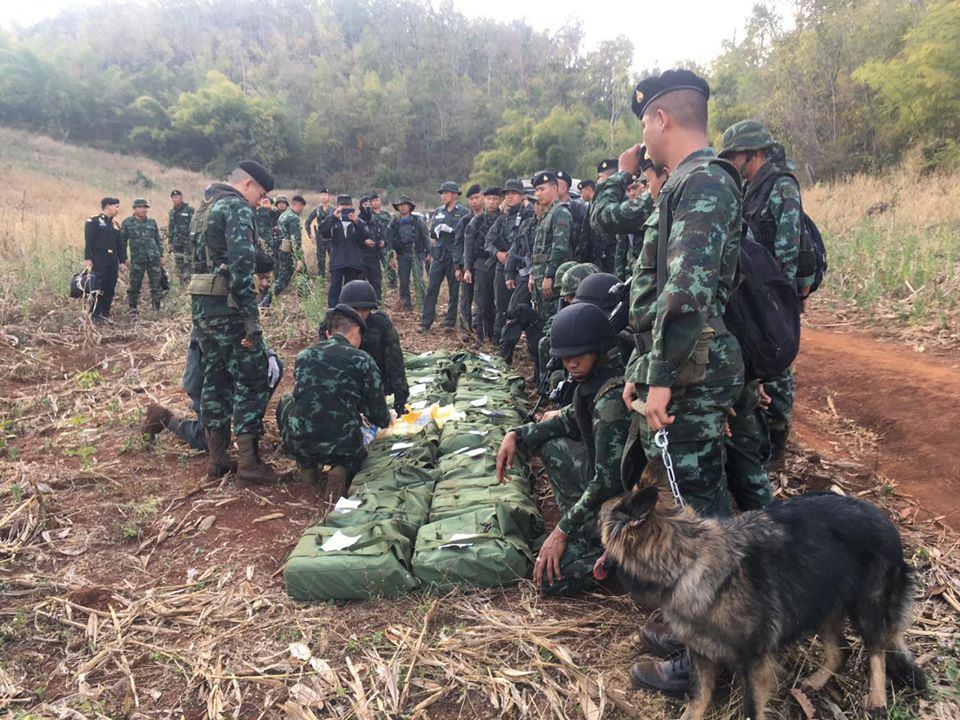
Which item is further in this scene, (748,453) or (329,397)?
(329,397)

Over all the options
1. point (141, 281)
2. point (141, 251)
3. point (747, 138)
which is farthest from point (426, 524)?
point (141, 281)

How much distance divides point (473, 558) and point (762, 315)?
1781mm

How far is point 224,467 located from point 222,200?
2009mm

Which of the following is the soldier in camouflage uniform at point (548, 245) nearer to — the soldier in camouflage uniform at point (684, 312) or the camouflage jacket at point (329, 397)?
the camouflage jacket at point (329, 397)

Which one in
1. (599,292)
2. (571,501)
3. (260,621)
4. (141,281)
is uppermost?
(599,292)

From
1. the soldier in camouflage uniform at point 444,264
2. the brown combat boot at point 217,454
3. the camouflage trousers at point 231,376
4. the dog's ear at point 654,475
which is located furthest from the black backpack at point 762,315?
the soldier in camouflage uniform at point 444,264

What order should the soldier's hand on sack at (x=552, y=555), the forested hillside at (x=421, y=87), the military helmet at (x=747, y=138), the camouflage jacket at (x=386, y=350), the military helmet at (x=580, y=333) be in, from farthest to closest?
the forested hillside at (x=421, y=87) → the camouflage jacket at (x=386, y=350) → the military helmet at (x=747, y=138) → the military helmet at (x=580, y=333) → the soldier's hand on sack at (x=552, y=555)

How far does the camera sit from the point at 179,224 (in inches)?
485

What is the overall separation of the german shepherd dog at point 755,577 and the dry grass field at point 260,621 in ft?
1.02

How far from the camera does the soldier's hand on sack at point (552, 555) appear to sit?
274cm

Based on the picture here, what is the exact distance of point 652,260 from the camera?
7.70ft

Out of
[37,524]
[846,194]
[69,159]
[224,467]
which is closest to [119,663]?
[37,524]

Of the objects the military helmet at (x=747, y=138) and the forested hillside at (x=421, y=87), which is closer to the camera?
the military helmet at (x=747, y=138)

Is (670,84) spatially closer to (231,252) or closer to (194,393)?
(231,252)
